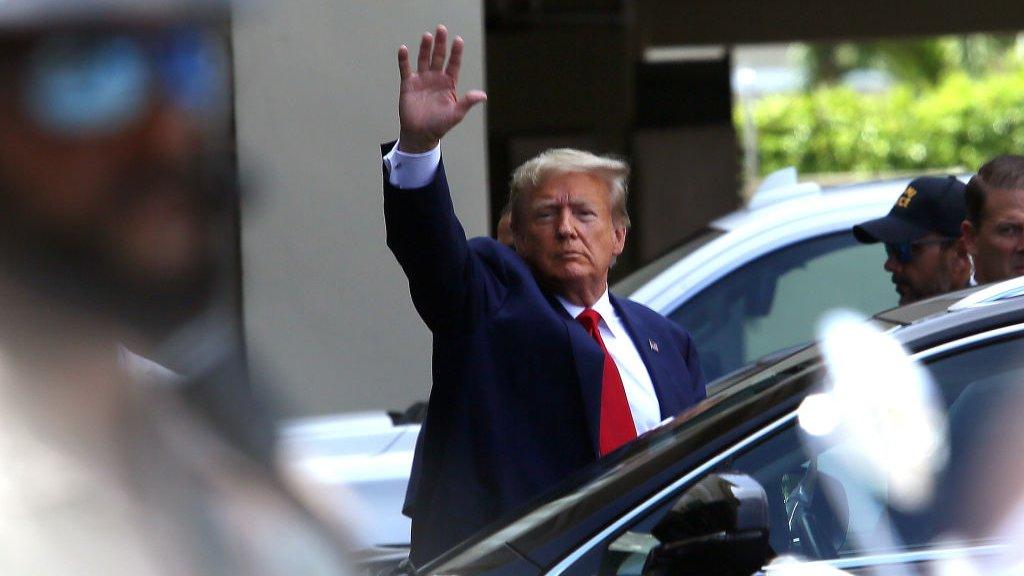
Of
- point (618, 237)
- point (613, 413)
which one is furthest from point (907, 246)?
point (613, 413)

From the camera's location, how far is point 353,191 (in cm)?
703

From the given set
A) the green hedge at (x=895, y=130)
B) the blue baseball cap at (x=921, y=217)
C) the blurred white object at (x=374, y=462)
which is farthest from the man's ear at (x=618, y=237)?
the green hedge at (x=895, y=130)

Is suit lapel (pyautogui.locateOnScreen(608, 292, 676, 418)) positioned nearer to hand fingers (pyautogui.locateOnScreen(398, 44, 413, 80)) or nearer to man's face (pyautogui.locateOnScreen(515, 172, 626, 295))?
man's face (pyautogui.locateOnScreen(515, 172, 626, 295))

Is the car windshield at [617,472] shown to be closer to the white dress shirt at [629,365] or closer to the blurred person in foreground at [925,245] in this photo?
the white dress shirt at [629,365]

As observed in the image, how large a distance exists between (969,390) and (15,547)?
2.11 m

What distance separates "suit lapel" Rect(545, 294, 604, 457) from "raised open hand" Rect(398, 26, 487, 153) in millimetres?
536

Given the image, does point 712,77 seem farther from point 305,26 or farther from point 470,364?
point 470,364

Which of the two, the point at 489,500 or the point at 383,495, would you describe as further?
the point at 383,495

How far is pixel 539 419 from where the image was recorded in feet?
11.2

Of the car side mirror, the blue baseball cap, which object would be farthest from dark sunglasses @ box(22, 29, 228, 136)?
the blue baseball cap

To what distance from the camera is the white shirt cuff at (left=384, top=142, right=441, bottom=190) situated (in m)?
3.24

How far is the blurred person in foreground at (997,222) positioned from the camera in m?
4.02

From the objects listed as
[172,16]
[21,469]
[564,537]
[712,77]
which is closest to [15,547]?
[21,469]

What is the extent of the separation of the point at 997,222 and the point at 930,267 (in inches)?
13.5
